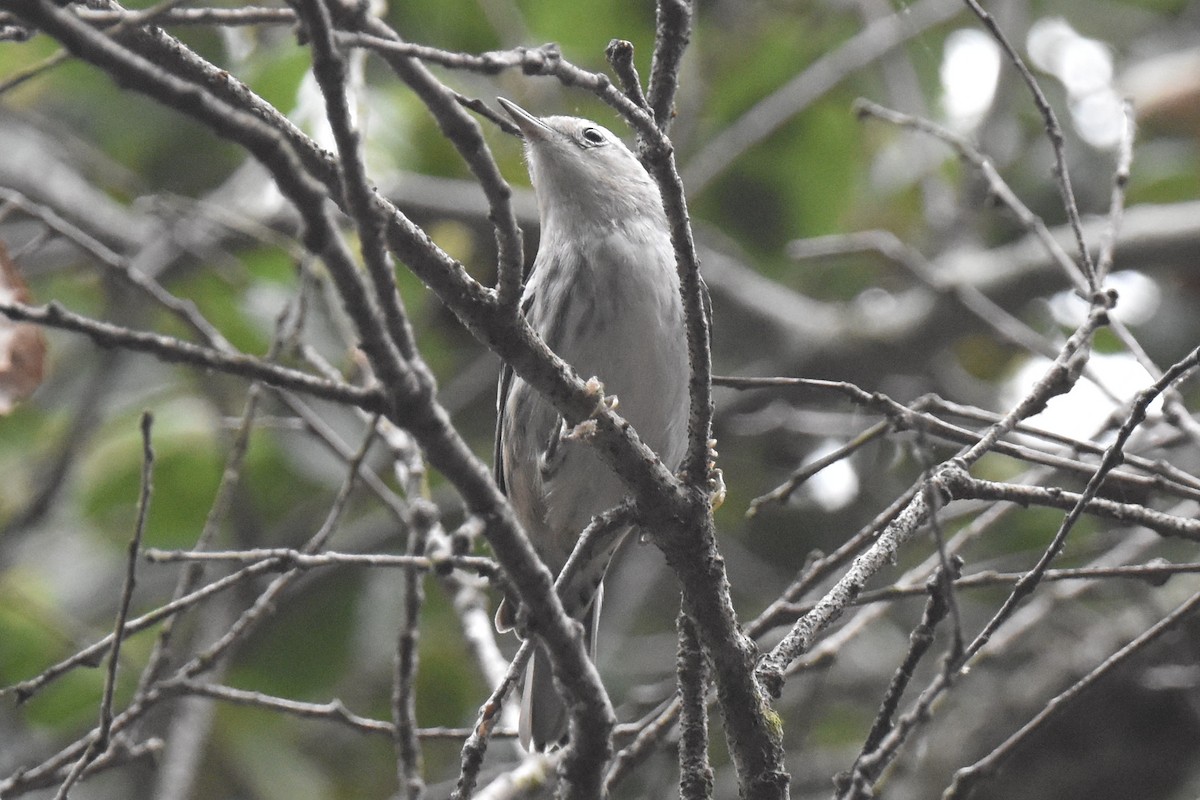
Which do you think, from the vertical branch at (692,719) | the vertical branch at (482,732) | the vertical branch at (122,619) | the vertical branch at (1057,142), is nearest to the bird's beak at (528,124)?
the vertical branch at (1057,142)

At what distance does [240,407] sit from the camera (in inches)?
253

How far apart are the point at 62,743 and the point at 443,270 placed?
4.57 meters

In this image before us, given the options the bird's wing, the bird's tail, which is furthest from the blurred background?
the bird's tail

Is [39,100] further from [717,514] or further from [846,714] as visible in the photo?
[846,714]

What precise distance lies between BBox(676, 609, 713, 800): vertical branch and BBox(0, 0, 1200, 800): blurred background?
98.0 inches

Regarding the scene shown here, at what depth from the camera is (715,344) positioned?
815 cm

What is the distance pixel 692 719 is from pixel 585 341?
5.99 feet

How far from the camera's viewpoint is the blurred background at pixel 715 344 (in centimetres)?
584

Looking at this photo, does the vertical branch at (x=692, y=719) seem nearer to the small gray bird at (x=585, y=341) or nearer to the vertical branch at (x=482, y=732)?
the vertical branch at (x=482, y=732)

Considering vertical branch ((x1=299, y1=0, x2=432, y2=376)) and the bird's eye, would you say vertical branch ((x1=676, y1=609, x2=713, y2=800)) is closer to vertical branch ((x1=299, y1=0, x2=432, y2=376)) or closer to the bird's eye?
vertical branch ((x1=299, y1=0, x2=432, y2=376))

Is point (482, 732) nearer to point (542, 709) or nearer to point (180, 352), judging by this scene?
point (180, 352)

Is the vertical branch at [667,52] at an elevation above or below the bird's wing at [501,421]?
below

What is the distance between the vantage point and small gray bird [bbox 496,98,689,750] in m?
4.00

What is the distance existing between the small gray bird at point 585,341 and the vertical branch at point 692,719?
1263 millimetres
